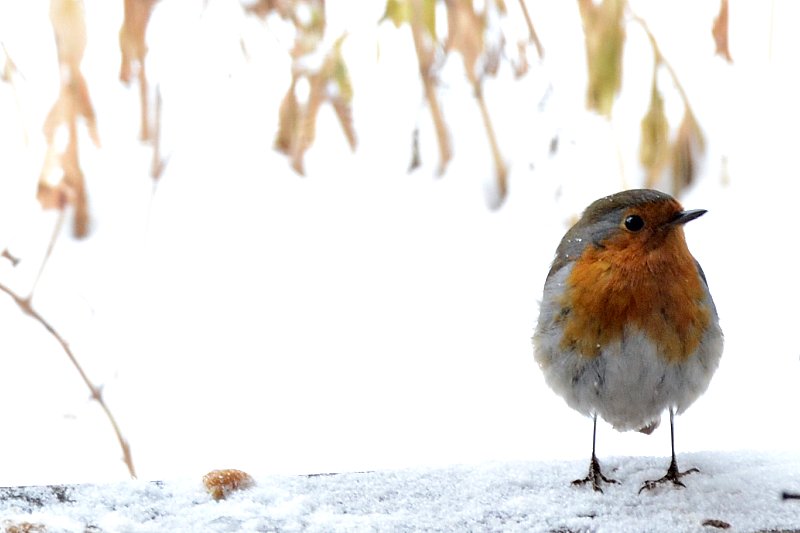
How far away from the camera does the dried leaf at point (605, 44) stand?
6.33 ft

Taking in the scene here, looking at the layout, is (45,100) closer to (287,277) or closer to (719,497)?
(287,277)

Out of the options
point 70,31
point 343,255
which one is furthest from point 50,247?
point 343,255

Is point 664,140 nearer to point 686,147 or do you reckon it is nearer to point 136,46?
point 686,147

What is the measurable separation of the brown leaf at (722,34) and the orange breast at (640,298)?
865 mm

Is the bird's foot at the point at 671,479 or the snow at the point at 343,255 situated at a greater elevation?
the snow at the point at 343,255

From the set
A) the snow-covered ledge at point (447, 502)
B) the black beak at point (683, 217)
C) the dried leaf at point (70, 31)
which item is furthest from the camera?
the dried leaf at point (70, 31)

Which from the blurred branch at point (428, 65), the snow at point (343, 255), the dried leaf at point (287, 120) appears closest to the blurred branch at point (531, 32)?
the snow at point (343, 255)

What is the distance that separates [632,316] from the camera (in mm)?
1181

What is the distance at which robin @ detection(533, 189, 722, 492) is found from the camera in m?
1.18

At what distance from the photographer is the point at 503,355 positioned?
1.99m

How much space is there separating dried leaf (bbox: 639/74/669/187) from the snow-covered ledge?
31.1 inches

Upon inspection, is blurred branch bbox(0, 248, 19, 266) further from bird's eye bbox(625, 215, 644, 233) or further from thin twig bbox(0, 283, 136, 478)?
bird's eye bbox(625, 215, 644, 233)

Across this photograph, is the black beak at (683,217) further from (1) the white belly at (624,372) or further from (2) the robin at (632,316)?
(1) the white belly at (624,372)

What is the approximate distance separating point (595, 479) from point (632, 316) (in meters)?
0.19
